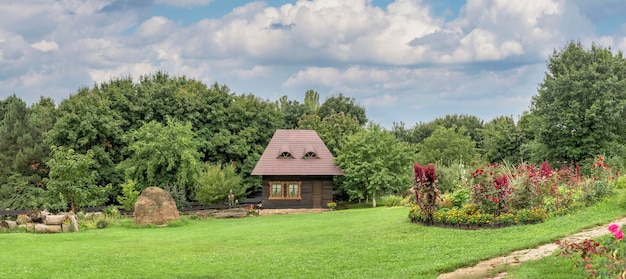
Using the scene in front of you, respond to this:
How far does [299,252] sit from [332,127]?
30.7m

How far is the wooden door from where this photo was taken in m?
35.7

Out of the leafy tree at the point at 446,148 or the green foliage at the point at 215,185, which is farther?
the leafy tree at the point at 446,148

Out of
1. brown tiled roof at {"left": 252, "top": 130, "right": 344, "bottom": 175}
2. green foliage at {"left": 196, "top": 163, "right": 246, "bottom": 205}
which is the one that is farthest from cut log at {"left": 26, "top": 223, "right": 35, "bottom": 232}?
brown tiled roof at {"left": 252, "top": 130, "right": 344, "bottom": 175}

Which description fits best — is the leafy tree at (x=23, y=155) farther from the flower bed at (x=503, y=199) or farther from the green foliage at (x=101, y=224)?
the flower bed at (x=503, y=199)

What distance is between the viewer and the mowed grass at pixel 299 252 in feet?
38.8

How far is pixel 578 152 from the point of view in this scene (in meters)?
34.8

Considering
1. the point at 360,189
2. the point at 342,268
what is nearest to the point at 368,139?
the point at 360,189

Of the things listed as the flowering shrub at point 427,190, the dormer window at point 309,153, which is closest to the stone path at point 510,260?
the flowering shrub at point 427,190

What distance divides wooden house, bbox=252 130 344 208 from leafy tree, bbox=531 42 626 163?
49.6 feet

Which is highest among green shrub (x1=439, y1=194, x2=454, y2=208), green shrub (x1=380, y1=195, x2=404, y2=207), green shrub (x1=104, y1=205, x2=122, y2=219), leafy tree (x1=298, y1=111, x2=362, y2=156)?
leafy tree (x1=298, y1=111, x2=362, y2=156)

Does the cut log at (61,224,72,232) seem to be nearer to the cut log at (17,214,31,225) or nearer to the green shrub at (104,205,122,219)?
the cut log at (17,214,31,225)

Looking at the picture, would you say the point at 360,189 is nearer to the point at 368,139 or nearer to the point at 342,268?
the point at 368,139

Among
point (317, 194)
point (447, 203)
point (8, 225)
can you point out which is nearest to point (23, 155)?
point (8, 225)

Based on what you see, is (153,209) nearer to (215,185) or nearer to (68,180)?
(68,180)
